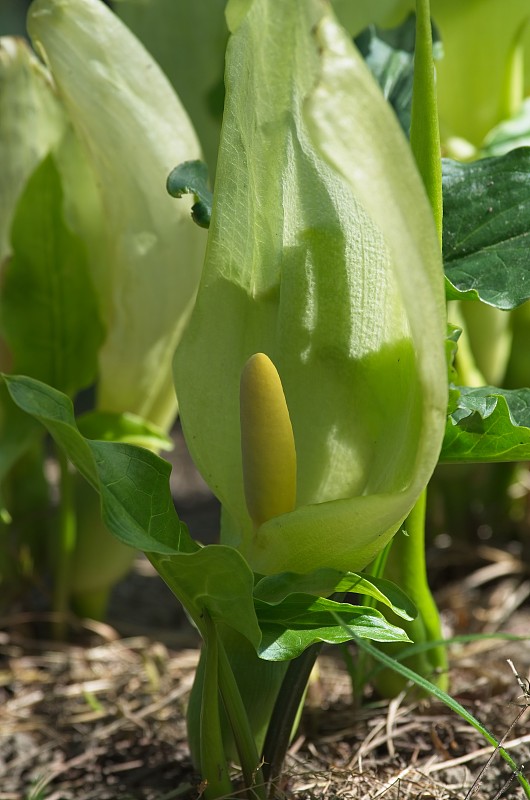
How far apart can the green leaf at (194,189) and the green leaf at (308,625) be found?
0.20 metres

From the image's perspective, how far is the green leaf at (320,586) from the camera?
1.34 feet

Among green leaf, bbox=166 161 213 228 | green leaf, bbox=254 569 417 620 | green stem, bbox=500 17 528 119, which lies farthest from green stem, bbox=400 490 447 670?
green stem, bbox=500 17 528 119

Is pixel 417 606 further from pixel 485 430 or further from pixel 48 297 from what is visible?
pixel 48 297

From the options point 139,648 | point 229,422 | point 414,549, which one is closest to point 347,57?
point 229,422

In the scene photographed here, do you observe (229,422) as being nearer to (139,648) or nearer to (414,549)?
(414,549)

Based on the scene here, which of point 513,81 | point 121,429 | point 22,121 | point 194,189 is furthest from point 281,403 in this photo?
point 513,81

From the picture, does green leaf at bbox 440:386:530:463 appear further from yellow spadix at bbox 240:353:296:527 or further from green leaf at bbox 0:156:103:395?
green leaf at bbox 0:156:103:395

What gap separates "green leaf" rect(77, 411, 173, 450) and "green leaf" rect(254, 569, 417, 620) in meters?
0.28

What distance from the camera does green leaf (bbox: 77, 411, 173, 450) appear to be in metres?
0.68

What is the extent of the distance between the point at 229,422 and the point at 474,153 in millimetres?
446

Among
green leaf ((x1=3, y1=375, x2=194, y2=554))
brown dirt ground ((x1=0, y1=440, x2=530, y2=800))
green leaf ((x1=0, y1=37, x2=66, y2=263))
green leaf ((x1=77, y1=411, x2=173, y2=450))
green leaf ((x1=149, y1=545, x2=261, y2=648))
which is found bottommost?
brown dirt ground ((x1=0, y1=440, x2=530, y2=800))

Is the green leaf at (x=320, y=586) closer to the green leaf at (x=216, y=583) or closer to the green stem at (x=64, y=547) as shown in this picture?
the green leaf at (x=216, y=583)

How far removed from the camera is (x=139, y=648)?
2.56 feet

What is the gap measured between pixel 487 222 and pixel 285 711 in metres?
0.29
